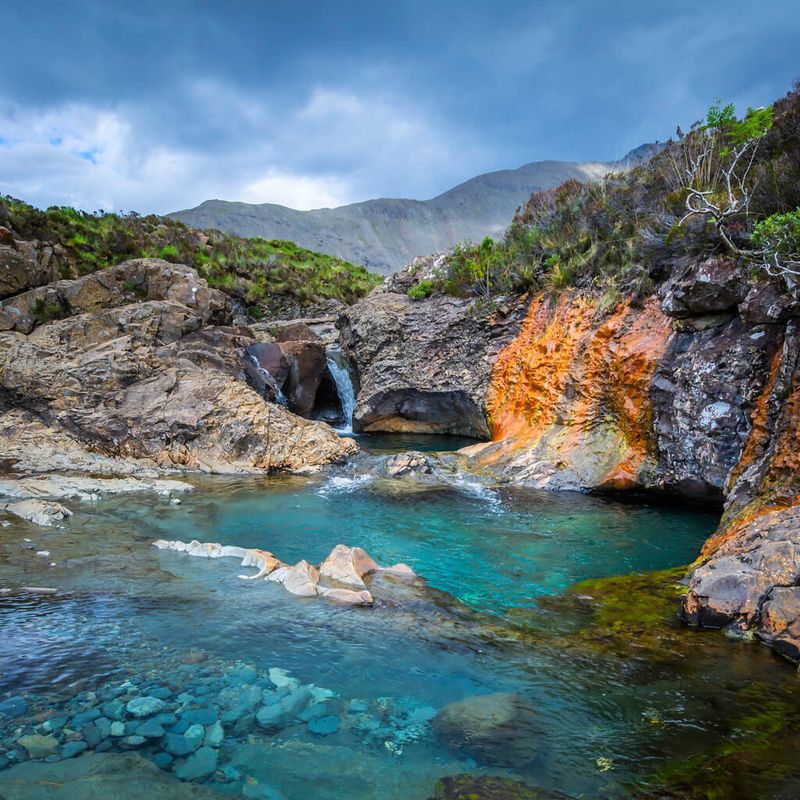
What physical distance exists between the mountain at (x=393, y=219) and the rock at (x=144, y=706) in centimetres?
5623

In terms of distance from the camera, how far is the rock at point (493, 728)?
296cm

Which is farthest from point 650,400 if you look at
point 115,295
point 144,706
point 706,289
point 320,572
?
point 115,295

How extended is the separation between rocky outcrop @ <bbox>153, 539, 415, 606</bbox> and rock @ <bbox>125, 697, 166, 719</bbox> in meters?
1.87

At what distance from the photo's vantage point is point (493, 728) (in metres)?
3.21

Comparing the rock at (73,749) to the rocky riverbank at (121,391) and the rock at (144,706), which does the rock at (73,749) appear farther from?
the rocky riverbank at (121,391)

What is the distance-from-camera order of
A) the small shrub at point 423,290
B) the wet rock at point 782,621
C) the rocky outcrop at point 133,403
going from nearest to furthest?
the wet rock at point 782,621 < the rocky outcrop at point 133,403 < the small shrub at point 423,290

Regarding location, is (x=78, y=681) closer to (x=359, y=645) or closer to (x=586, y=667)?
(x=359, y=645)

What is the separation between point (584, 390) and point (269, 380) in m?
8.40

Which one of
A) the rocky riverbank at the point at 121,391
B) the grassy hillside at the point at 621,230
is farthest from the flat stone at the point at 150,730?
the rocky riverbank at the point at 121,391

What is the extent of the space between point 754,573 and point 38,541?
24.3 ft

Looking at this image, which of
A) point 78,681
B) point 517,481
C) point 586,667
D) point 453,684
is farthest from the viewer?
point 517,481

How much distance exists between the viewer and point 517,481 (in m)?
10.3

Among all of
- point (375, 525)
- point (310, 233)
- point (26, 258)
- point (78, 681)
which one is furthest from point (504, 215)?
point (78, 681)

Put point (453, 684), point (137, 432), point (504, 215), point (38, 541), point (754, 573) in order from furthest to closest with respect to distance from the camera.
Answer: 1. point (504, 215)
2. point (137, 432)
3. point (38, 541)
4. point (754, 573)
5. point (453, 684)
